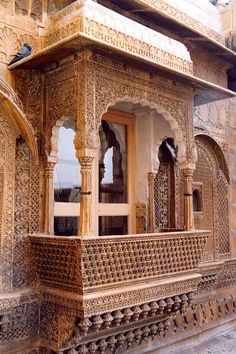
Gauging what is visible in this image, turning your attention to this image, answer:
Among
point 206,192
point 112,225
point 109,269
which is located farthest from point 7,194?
point 206,192

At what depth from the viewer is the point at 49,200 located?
4.01m

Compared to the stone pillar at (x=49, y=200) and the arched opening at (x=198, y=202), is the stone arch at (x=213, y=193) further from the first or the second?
the stone pillar at (x=49, y=200)

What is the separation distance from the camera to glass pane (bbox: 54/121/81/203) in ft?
14.8

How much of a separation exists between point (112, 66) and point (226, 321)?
4.64 metres

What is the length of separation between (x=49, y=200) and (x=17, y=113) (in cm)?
89

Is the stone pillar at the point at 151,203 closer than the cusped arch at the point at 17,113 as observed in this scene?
No

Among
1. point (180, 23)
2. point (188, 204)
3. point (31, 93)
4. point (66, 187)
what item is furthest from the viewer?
point (180, 23)

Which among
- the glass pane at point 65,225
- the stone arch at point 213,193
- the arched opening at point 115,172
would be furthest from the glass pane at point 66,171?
the stone arch at point 213,193

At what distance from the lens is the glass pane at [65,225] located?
433cm

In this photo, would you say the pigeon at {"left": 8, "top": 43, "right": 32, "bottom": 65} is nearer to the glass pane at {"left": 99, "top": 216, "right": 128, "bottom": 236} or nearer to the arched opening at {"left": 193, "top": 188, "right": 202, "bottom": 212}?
the glass pane at {"left": 99, "top": 216, "right": 128, "bottom": 236}

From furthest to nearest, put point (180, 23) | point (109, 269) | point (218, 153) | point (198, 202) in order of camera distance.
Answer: point (218, 153)
point (198, 202)
point (180, 23)
point (109, 269)

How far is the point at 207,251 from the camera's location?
20.8ft

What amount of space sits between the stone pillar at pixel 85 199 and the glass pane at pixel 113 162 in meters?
1.29

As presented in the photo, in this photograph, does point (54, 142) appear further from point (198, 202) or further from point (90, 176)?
point (198, 202)
